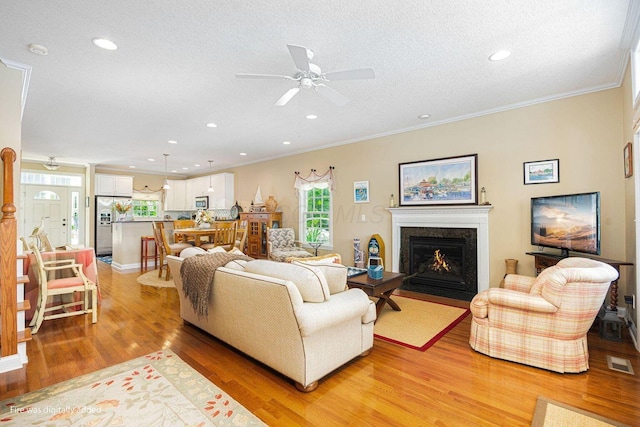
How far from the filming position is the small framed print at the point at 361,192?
5639mm

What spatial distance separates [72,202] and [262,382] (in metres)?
8.62

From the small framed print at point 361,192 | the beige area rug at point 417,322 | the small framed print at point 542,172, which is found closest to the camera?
the beige area rug at point 417,322

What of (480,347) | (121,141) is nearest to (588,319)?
(480,347)

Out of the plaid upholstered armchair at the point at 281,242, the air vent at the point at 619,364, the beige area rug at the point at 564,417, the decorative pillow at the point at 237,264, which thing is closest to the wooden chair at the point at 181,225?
the plaid upholstered armchair at the point at 281,242

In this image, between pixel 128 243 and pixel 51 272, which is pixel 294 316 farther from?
pixel 128 243

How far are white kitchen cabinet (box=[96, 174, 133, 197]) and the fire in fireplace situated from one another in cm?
859

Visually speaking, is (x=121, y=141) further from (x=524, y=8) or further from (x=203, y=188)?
(x=524, y=8)

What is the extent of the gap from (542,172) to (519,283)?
165 centimetres

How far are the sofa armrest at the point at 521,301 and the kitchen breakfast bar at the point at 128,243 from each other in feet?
23.6

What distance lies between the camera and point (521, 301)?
8.14 feet

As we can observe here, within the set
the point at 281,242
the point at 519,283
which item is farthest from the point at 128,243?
the point at 519,283

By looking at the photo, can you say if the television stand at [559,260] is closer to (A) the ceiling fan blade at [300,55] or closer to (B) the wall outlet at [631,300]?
(B) the wall outlet at [631,300]

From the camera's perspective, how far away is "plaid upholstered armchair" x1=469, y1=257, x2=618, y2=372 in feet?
7.54

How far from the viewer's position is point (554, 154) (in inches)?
148
